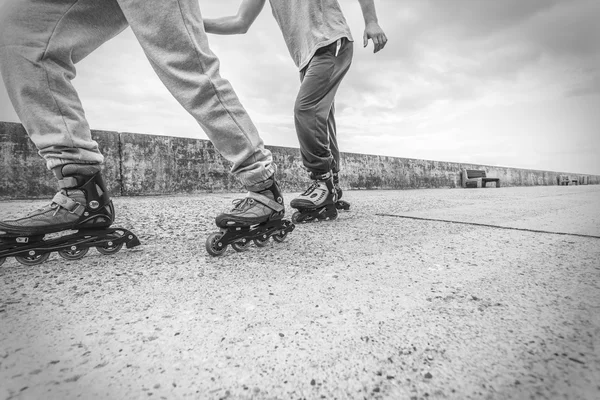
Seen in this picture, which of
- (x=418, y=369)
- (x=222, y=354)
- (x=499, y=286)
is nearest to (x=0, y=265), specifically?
(x=222, y=354)

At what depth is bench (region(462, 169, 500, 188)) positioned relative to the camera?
425 inches

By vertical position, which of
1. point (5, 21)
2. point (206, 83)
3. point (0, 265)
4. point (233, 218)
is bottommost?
point (0, 265)

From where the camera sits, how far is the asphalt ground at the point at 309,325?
47 centimetres

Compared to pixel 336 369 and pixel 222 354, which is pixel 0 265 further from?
pixel 336 369

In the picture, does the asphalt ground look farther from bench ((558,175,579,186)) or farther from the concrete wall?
bench ((558,175,579,186))

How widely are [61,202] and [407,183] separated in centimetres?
845

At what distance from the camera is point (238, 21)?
85.6 inches

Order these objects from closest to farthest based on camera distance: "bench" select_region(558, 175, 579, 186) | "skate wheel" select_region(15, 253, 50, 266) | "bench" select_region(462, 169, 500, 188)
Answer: "skate wheel" select_region(15, 253, 50, 266)
"bench" select_region(462, 169, 500, 188)
"bench" select_region(558, 175, 579, 186)

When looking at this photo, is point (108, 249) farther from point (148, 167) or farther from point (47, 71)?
point (148, 167)

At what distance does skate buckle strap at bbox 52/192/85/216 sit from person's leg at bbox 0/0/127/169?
5.8 inches

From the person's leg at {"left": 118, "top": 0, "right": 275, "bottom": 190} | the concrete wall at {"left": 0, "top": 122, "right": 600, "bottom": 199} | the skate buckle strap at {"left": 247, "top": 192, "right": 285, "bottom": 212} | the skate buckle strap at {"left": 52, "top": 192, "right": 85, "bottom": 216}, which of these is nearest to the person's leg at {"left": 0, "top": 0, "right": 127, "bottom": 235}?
the skate buckle strap at {"left": 52, "top": 192, "right": 85, "bottom": 216}

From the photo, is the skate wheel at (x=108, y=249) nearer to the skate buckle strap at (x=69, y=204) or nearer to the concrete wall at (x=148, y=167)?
the skate buckle strap at (x=69, y=204)

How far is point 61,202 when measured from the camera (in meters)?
1.27

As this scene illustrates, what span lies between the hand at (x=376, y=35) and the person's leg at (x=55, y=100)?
175 cm
